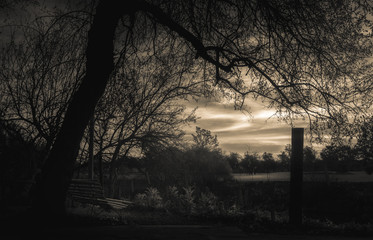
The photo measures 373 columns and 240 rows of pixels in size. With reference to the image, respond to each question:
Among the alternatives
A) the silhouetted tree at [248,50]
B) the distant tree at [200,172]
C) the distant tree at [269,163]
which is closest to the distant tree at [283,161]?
the distant tree at [269,163]

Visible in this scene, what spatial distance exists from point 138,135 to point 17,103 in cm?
500

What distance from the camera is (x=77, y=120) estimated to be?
6523mm

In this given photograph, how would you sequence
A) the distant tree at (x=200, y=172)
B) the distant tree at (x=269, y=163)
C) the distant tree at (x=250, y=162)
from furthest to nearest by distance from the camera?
1. the distant tree at (x=269, y=163)
2. the distant tree at (x=250, y=162)
3. the distant tree at (x=200, y=172)

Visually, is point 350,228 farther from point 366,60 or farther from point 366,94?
point 366,60

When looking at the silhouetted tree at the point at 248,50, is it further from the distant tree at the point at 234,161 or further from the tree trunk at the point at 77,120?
the distant tree at the point at 234,161

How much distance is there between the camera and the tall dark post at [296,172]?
23.6ft

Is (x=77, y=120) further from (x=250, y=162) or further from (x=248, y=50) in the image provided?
(x=250, y=162)

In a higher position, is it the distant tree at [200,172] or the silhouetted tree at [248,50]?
the silhouetted tree at [248,50]

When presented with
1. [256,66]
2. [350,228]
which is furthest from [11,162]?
[350,228]

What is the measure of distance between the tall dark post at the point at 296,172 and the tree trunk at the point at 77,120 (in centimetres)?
404

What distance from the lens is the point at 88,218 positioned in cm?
718

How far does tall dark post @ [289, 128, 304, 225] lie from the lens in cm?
720

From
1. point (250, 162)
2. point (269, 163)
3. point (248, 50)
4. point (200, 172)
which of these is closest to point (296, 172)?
point (248, 50)

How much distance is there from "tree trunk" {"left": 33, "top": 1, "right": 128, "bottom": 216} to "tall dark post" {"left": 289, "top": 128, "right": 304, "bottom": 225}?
159 inches
